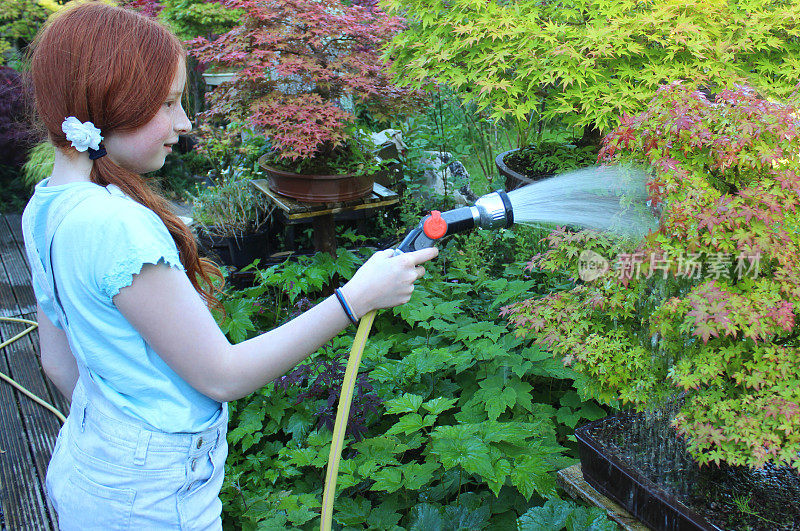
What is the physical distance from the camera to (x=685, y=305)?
1552 millimetres

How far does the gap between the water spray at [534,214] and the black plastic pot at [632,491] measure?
25.7 inches

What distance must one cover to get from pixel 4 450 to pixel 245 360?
7.46 ft

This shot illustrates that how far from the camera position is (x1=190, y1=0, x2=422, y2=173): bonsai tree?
3.28 m

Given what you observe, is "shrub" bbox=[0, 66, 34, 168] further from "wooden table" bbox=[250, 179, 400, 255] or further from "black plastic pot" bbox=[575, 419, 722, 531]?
"black plastic pot" bbox=[575, 419, 722, 531]

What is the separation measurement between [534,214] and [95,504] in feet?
3.98

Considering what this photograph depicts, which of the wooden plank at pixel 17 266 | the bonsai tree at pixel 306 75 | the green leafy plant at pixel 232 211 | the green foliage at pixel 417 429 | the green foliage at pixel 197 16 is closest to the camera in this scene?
the green foliage at pixel 417 429

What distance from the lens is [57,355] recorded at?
58.1 inches

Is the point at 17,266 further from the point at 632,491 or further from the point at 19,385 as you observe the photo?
the point at 632,491

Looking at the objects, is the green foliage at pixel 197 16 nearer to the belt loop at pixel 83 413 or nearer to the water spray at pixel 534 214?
the water spray at pixel 534 214

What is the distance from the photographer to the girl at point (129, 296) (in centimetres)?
107

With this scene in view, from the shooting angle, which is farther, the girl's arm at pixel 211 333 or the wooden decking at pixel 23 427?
the wooden decking at pixel 23 427

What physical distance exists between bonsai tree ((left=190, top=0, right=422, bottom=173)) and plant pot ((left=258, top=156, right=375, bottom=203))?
8cm

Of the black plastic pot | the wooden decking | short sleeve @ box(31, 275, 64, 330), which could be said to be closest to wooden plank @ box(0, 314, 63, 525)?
the wooden decking

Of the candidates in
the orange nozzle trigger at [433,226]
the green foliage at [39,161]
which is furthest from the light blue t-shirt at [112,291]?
the green foliage at [39,161]
